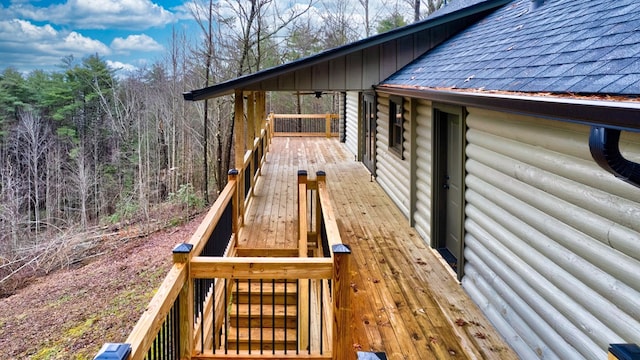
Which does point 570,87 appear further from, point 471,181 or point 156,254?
point 156,254

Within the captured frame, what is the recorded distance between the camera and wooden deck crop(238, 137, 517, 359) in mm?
3891

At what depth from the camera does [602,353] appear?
105 inches

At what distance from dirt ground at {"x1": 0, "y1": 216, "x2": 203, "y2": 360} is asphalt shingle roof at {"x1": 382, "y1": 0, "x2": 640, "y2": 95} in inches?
396

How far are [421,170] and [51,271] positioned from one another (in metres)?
16.0

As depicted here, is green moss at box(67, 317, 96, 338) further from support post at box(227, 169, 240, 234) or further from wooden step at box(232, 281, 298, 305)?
wooden step at box(232, 281, 298, 305)

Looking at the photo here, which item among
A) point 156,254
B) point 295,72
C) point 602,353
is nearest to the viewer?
point 602,353

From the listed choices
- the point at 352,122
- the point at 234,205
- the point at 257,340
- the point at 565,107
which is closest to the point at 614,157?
the point at 565,107

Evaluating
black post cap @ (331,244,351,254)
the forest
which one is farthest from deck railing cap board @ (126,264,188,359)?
the forest

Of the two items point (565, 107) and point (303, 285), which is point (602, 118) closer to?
point (565, 107)

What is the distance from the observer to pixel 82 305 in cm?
1305

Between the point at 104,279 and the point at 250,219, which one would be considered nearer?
the point at 250,219

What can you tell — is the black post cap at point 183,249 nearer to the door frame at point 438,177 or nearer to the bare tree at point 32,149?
the door frame at point 438,177

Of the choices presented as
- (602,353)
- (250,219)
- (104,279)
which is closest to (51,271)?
(104,279)

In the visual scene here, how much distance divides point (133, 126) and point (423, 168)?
28.5 m
